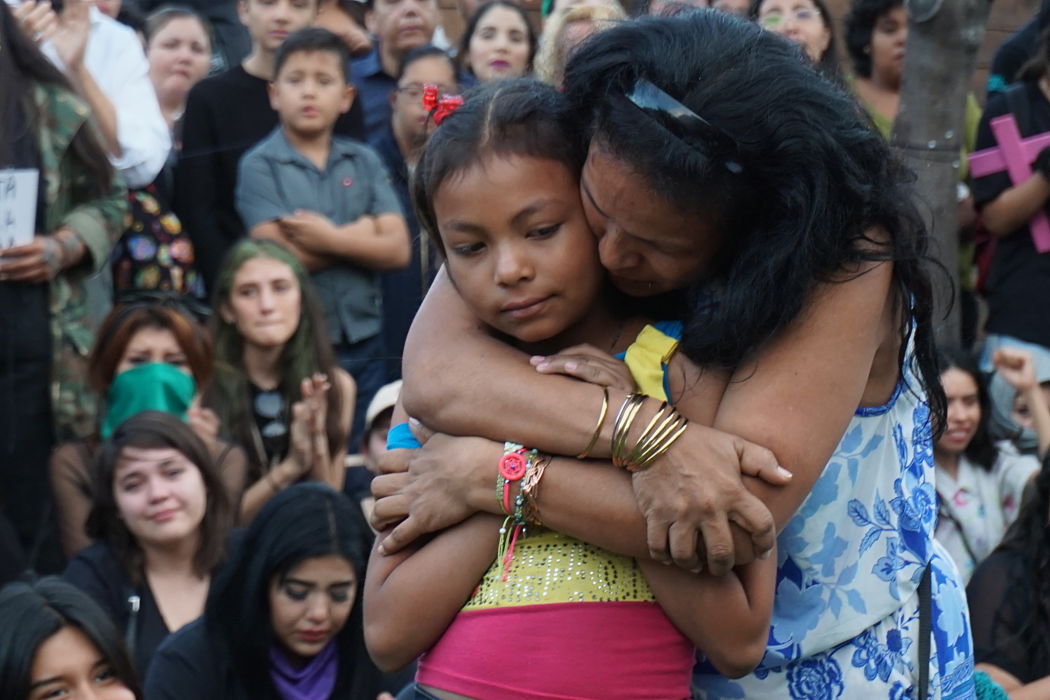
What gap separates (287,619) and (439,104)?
230 cm

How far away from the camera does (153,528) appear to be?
16.3 feet

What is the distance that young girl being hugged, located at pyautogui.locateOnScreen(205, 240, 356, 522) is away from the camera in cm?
569

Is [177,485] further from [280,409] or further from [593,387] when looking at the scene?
[593,387]

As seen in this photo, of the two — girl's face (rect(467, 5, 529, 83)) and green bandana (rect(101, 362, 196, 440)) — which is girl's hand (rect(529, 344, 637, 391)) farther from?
girl's face (rect(467, 5, 529, 83))

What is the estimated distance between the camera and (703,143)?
86.7 inches

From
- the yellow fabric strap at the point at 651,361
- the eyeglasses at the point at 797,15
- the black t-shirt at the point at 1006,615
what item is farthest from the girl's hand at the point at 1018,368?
the yellow fabric strap at the point at 651,361

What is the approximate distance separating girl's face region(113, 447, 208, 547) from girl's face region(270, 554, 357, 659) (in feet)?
1.76

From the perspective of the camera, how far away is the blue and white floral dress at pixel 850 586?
2480 millimetres

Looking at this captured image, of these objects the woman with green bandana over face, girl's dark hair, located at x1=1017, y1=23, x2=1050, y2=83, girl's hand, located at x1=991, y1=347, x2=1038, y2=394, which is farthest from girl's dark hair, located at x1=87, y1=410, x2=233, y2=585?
girl's dark hair, located at x1=1017, y1=23, x2=1050, y2=83

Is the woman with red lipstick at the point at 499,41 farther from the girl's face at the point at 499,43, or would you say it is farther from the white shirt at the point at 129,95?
the white shirt at the point at 129,95

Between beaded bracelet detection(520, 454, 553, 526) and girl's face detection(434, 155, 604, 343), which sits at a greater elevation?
girl's face detection(434, 155, 604, 343)

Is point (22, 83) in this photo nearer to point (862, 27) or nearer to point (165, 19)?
point (165, 19)

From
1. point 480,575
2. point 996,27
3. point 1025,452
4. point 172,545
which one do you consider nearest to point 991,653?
point 1025,452

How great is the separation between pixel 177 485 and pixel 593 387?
2.96m
